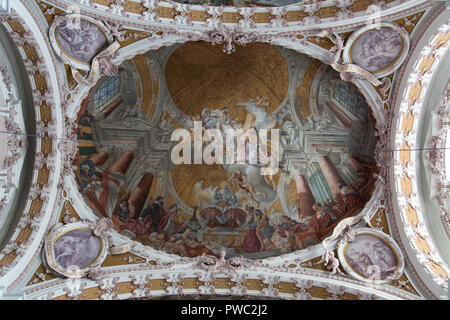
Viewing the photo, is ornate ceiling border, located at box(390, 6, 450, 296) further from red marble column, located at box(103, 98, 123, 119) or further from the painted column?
the painted column

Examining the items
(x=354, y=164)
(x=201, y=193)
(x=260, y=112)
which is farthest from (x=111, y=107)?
Answer: (x=354, y=164)

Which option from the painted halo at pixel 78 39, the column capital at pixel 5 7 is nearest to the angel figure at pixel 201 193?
the painted halo at pixel 78 39

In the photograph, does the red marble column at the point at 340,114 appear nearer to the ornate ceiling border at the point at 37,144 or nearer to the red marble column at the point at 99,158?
the red marble column at the point at 99,158

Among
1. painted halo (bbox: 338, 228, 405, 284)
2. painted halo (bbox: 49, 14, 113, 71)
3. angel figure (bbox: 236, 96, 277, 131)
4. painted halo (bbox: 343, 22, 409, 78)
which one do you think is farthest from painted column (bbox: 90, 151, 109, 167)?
painted halo (bbox: 343, 22, 409, 78)

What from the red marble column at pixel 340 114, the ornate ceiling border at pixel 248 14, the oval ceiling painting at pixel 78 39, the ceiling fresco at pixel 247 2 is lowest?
the red marble column at pixel 340 114

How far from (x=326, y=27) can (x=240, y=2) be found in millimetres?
2400

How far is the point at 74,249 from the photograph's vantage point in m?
10.9

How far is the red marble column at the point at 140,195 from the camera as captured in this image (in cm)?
1262

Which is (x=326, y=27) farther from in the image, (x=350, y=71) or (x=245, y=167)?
(x=245, y=167)

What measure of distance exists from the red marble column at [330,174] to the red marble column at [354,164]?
19.2 inches

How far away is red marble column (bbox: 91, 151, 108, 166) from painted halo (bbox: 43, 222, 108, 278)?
2.13 meters

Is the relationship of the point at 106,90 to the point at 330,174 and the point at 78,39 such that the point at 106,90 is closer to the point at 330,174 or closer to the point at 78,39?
the point at 78,39

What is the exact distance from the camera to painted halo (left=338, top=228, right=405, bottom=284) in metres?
10.9

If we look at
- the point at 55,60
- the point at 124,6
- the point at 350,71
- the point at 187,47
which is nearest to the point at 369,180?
the point at 350,71
